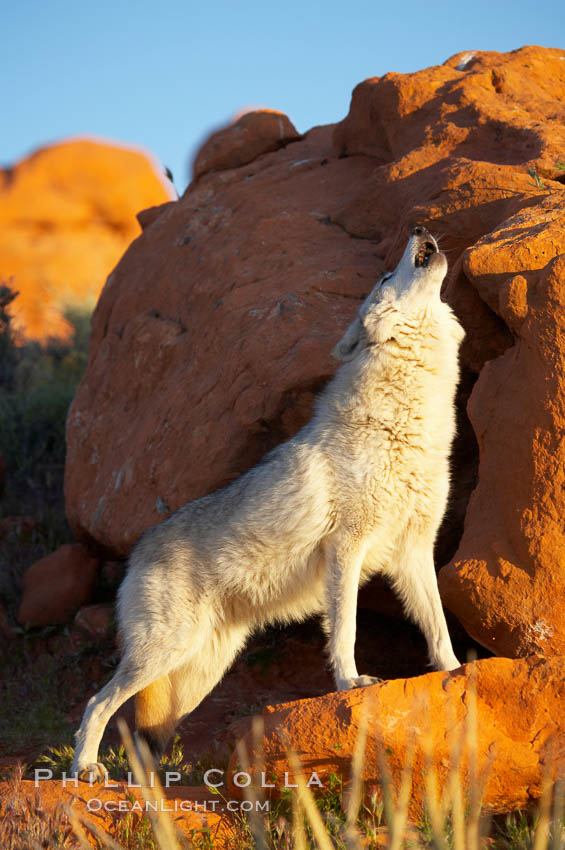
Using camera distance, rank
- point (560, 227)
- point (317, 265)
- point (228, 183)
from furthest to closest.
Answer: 1. point (228, 183)
2. point (317, 265)
3. point (560, 227)

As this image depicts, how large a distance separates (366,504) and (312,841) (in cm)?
178

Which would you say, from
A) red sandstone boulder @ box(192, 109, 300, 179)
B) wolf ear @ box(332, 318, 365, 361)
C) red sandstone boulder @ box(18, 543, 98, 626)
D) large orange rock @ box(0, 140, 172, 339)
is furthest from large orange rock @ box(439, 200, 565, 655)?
large orange rock @ box(0, 140, 172, 339)

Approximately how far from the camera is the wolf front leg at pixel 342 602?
4.30 metres

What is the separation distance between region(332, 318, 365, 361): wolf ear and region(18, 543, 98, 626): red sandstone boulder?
4.65 m

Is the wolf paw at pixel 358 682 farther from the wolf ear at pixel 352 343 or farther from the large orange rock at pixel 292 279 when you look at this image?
the wolf ear at pixel 352 343

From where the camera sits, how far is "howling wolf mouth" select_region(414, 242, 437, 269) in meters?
4.78

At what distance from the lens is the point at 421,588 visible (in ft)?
15.7

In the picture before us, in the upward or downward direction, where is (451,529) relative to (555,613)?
upward

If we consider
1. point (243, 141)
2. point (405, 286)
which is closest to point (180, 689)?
point (405, 286)

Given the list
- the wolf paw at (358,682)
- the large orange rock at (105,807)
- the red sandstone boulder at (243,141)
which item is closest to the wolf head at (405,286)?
the wolf paw at (358,682)

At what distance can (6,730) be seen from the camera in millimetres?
6441

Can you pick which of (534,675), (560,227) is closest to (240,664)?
(534,675)

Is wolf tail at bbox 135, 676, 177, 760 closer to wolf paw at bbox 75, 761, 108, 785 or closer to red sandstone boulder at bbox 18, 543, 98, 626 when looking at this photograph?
wolf paw at bbox 75, 761, 108, 785

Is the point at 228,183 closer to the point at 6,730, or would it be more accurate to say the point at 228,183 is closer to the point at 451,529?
the point at 451,529
